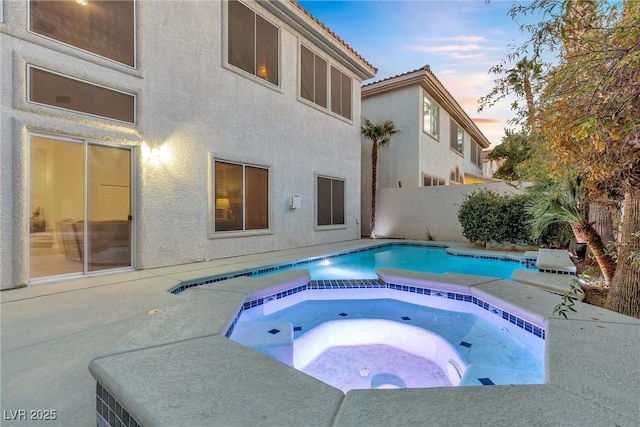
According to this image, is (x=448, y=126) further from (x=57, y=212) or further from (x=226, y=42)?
(x=57, y=212)

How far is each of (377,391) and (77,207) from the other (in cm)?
621

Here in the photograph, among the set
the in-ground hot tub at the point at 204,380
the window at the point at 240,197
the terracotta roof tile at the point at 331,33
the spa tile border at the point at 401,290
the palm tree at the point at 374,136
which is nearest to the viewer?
the in-ground hot tub at the point at 204,380

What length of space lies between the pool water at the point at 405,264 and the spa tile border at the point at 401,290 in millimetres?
1477

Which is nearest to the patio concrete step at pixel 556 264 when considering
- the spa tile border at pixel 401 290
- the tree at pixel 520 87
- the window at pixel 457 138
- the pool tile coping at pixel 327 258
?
the pool tile coping at pixel 327 258

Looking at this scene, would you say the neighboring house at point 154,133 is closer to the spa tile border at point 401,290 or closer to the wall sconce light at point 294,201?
the wall sconce light at point 294,201

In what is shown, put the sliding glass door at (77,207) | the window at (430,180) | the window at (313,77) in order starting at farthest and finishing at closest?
the window at (430,180)
the window at (313,77)
the sliding glass door at (77,207)

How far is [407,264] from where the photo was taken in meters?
8.52

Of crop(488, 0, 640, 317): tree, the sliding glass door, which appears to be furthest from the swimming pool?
crop(488, 0, 640, 317): tree

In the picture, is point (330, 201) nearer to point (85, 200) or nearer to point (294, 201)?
point (294, 201)

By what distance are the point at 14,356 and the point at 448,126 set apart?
64.7 ft

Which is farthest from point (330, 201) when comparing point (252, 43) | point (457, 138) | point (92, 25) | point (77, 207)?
point (457, 138)

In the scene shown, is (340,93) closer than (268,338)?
No

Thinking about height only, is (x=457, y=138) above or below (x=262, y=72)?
above

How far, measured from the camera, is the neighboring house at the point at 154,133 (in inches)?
193
